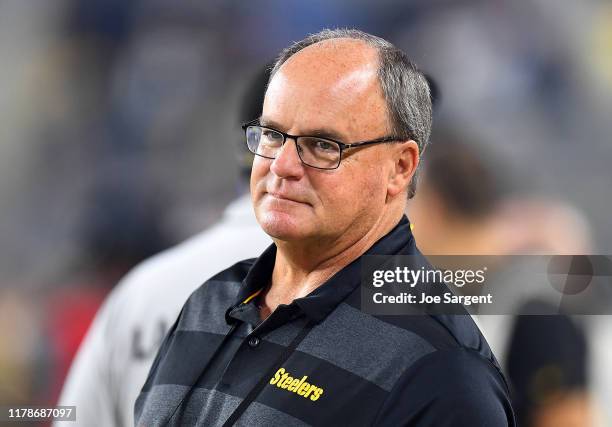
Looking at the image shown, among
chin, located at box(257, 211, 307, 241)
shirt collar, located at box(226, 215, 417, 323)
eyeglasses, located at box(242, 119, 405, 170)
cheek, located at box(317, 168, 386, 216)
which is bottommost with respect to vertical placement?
shirt collar, located at box(226, 215, 417, 323)

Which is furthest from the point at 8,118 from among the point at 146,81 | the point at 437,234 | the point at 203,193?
the point at 437,234

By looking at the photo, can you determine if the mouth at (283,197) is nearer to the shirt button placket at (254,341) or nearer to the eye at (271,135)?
the eye at (271,135)

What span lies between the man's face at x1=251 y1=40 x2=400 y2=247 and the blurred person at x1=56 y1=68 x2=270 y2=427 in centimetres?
69

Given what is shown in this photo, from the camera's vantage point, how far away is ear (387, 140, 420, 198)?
104cm

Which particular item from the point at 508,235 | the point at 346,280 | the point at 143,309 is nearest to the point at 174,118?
the point at 143,309

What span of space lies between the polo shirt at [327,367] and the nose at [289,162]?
136mm

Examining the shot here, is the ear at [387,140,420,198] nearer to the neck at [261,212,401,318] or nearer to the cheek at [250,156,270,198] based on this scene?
the neck at [261,212,401,318]

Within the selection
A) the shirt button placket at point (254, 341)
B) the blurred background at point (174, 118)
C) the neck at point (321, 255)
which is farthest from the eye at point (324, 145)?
the blurred background at point (174, 118)

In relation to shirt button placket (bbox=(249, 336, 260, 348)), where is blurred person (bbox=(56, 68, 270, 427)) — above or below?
below

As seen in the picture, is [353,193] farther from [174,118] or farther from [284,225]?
[174,118]

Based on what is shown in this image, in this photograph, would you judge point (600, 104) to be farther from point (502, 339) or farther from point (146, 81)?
point (146, 81)

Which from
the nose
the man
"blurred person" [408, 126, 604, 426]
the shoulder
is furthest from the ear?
"blurred person" [408, 126, 604, 426]

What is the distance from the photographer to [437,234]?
183 cm

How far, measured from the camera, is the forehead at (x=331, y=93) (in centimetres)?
99
